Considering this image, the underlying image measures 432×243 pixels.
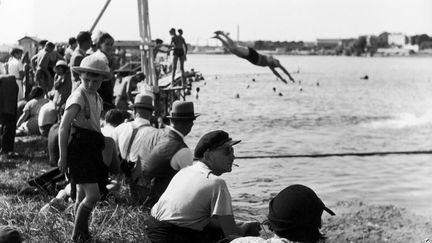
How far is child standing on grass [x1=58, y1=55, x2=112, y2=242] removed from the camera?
5.24m

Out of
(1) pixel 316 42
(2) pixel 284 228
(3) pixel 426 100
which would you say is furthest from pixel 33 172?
(1) pixel 316 42

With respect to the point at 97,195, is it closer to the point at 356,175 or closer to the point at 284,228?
the point at 284,228

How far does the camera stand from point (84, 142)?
5.32m

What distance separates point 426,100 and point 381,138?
76.3ft

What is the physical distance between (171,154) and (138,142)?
40.7 inches

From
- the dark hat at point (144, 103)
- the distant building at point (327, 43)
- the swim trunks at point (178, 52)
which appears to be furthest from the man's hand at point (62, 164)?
the distant building at point (327, 43)

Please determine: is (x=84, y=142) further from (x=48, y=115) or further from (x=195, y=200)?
(x=48, y=115)

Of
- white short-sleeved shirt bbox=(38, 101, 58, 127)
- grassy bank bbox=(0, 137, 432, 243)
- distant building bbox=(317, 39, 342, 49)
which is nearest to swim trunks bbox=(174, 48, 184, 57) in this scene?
grassy bank bbox=(0, 137, 432, 243)

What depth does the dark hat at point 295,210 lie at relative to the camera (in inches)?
117

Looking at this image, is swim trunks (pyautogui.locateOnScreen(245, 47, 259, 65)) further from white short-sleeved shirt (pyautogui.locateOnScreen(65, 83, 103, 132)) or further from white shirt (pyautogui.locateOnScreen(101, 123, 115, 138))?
white shirt (pyautogui.locateOnScreen(101, 123, 115, 138))

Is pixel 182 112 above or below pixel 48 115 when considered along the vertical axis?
above

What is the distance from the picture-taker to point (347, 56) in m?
194

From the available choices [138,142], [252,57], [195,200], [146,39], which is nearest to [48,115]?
[138,142]

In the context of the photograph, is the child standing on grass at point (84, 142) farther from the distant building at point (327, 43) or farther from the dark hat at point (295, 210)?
the distant building at point (327, 43)
